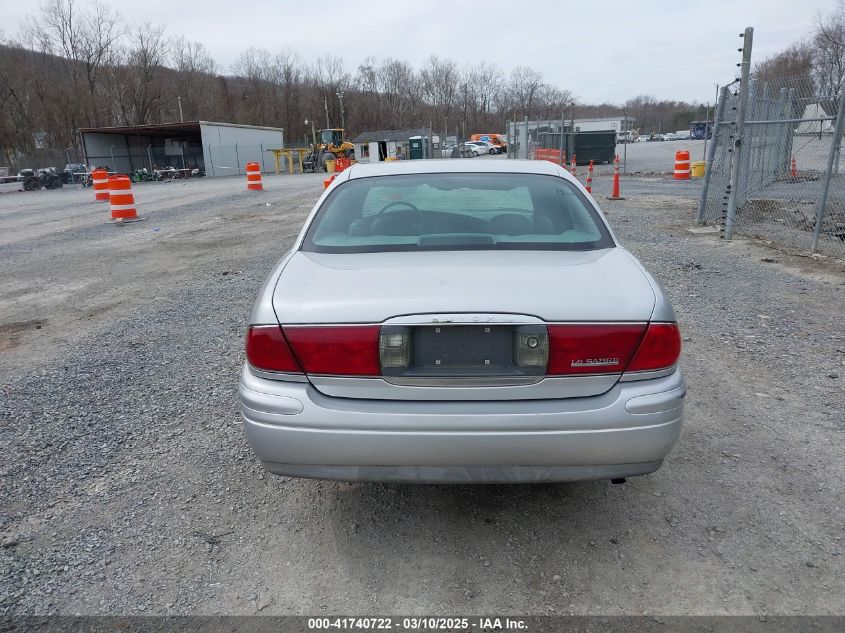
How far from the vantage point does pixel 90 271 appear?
9453 mm

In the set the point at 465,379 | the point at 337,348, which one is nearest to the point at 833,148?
the point at 465,379

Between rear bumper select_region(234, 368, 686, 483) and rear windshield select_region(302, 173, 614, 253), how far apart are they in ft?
3.06

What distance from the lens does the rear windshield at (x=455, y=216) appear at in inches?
123

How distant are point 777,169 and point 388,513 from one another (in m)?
14.0

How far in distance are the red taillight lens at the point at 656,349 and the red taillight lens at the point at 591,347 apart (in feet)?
0.11

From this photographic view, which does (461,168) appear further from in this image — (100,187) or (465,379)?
(100,187)

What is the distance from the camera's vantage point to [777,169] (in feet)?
44.7

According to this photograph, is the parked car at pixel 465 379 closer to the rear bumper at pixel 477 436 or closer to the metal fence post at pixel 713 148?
the rear bumper at pixel 477 436

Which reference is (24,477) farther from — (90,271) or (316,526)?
(90,271)

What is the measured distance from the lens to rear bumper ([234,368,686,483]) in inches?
91.6

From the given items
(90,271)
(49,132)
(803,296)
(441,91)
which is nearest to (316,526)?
(803,296)

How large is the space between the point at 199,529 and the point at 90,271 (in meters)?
7.90

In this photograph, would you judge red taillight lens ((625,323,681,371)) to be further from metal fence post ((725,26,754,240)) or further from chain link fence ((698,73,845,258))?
metal fence post ((725,26,754,240))

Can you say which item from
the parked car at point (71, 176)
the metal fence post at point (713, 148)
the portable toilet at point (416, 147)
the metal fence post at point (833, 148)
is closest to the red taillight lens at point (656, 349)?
the metal fence post at point (833, 148)
